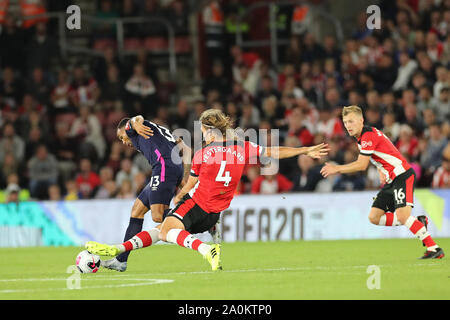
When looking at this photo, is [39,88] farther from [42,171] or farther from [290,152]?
[290,152]

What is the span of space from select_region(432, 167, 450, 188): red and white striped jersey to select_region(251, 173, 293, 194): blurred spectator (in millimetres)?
3032

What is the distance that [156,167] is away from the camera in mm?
11891

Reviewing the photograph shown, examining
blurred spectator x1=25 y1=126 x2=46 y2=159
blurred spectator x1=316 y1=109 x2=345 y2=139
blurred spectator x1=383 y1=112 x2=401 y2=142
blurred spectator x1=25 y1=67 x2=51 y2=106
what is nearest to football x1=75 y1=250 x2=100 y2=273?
blurred spectator x1=383 y1=112 x2=401 y2=142

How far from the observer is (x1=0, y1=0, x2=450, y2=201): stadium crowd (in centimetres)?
1923

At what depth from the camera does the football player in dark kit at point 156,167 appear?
11.6m

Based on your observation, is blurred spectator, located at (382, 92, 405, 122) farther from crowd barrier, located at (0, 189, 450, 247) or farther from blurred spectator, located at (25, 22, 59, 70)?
blurred spectator, located at (25, 22, 59, 70)

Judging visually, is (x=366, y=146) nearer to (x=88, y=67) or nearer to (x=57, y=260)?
(x=57, y=260)

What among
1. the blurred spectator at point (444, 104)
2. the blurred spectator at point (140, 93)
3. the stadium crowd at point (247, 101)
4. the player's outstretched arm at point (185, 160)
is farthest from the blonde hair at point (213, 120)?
the blurred spectator at point (140, 93)

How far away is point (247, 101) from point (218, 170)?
1171 cm

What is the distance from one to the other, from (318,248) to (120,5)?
43.3 ft

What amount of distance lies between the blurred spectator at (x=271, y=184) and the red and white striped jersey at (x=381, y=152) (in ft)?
23.3

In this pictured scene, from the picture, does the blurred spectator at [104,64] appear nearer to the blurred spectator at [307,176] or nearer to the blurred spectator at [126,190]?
the blurred spectator at [126,190]
